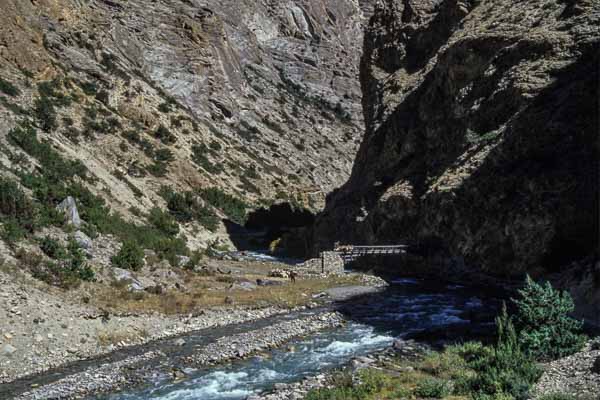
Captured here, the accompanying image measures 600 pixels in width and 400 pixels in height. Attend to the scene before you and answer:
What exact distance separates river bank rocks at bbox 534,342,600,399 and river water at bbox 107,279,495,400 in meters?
6.15

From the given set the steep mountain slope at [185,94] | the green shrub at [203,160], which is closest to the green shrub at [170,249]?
the steep mountain slope at [185,94]

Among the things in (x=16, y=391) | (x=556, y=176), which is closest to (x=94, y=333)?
(x=16, y=391)

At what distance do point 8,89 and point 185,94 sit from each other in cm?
3756

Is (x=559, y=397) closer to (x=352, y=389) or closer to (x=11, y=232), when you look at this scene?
(x=352, y=389)

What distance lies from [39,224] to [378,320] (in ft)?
52.5

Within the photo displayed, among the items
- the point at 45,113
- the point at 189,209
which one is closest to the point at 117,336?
the point at 45,113

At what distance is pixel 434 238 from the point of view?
34.4 meters

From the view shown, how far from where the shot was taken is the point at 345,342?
19.1 meters

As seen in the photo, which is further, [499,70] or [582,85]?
[499,70]

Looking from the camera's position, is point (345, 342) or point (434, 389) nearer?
point (434, 389)

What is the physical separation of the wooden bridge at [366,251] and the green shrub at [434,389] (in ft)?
77.9

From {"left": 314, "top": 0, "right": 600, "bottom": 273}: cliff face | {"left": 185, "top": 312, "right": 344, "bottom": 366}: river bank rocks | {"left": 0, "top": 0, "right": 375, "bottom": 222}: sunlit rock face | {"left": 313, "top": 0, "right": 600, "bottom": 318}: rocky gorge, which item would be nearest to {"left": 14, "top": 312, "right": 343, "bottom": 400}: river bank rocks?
{"left": 185, "top": 312, "right": 344, "bottom": 366}: river bank rocks

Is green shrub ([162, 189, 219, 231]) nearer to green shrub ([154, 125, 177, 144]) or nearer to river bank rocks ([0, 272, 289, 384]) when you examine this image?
green shrub ([154, 125, 177, 144])

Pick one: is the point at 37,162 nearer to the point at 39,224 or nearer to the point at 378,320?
the point at 39,224
